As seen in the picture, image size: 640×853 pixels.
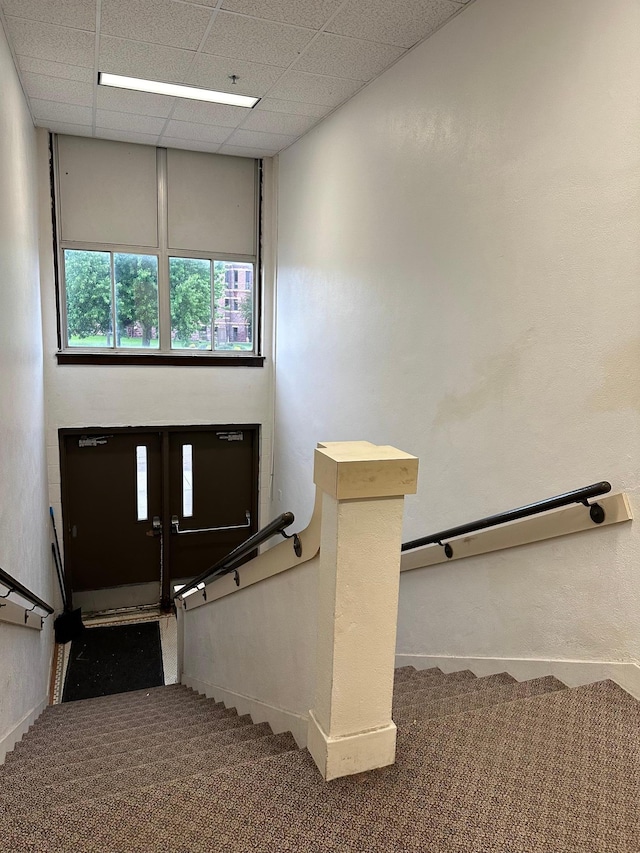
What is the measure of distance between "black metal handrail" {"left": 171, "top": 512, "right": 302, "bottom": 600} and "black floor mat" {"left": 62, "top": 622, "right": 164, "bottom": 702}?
152cm

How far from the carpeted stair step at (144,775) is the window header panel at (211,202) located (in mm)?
4919

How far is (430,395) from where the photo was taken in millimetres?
3289

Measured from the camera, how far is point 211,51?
11.6 ft

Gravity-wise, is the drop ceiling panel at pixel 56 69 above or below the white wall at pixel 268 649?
above

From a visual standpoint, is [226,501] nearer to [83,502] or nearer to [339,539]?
[83,502]

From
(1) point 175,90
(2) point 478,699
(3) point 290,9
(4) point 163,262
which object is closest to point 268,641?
(2) point 478,699

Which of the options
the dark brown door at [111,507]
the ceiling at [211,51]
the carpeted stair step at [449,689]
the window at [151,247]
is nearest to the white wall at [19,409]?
the ceiling at [211,51]

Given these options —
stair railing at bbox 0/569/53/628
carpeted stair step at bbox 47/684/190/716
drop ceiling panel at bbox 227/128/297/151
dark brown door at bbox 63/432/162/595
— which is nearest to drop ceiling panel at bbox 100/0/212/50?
drop ceiling panel at bbox 227/128/297/151

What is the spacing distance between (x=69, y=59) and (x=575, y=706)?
14.6 feet

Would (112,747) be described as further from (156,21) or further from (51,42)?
(51,42)

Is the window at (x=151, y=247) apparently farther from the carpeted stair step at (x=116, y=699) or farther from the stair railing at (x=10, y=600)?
the carpeted stair step at (x=116, y=699)

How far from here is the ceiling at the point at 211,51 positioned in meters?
3.04

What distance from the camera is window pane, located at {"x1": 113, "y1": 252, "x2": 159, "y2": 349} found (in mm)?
5789

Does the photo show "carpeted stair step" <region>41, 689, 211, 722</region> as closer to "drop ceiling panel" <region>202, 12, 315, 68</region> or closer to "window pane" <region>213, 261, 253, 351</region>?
"window pane" <region>213, 261, 253, 351</region>
